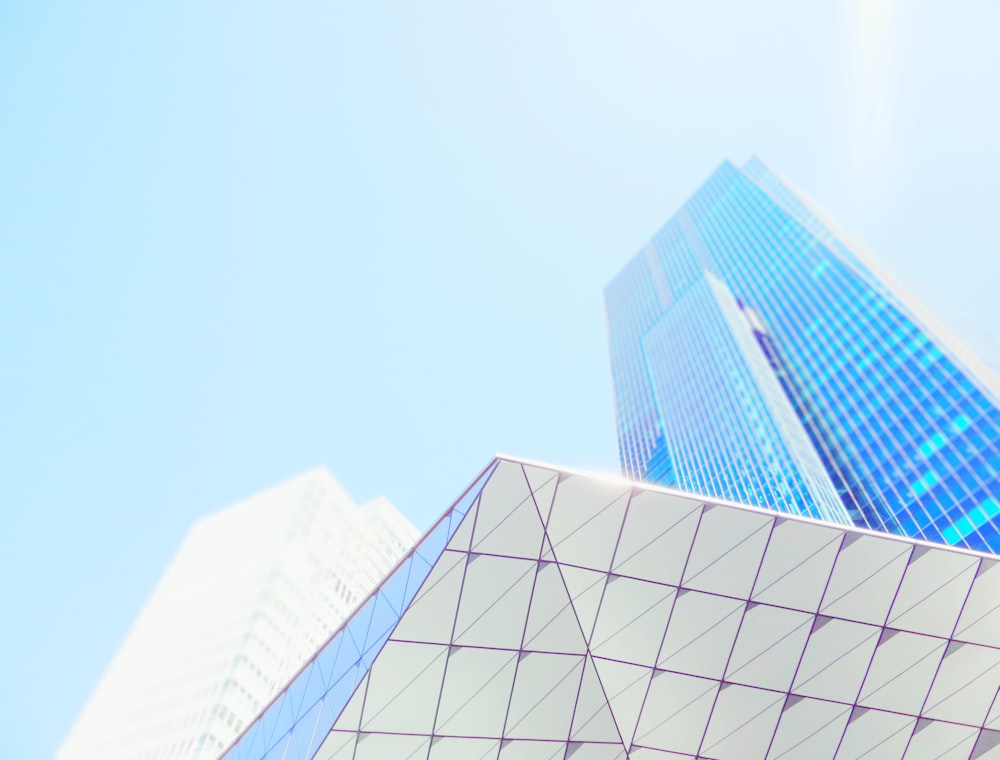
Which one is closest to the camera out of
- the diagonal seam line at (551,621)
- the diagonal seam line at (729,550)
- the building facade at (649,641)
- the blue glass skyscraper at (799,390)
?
the building facade at (649,641)

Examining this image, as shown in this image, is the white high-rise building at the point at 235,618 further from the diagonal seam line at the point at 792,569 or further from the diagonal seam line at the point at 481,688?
the diagonal seam line at the point at 792,569

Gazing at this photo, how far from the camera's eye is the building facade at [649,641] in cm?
1573

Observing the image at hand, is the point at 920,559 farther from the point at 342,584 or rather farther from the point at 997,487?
the point at 342,584

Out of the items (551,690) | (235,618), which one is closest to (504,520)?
(551,690)

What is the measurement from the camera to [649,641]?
16922mm

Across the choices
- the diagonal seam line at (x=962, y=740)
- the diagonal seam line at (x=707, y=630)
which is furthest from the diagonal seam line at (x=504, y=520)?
the diagonal seam line at (x=962, y=740)

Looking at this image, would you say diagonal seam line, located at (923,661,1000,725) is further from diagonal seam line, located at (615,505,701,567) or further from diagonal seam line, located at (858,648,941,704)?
diagonal seam line, located at (615,505,701,567)

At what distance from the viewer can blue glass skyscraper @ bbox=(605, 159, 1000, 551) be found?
67.9m

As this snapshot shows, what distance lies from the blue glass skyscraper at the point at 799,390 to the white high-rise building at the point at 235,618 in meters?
44.2

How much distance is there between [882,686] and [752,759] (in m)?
3.62

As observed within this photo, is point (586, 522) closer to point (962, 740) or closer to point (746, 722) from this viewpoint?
point (746, 722)

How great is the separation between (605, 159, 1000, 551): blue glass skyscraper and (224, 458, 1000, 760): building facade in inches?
1840

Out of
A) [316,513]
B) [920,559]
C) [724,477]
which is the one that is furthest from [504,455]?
[316,513]

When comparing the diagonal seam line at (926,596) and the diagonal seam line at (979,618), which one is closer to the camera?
the diagonal seam line at (926,596)
